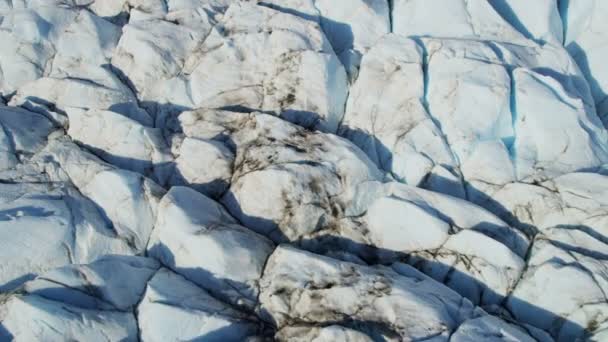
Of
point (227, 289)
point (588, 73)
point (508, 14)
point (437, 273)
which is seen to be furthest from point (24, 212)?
point (588, 73)

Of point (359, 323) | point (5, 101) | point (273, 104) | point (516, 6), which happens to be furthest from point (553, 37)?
point (5, 101)

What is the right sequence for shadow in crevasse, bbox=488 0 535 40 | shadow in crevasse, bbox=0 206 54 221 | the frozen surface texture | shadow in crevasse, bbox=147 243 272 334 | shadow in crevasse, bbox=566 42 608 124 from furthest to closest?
shadow in crevasse, bbox=488 0 535 40 < shadow in crevasse, bbox=566 42 608 124 < shadow in crevasse, bbox=0 206 54 221 < shadow in crevasse, bbox=147 243 272 334 < the frozen surface texture

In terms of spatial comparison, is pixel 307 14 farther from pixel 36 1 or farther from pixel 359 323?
pixel 359 323

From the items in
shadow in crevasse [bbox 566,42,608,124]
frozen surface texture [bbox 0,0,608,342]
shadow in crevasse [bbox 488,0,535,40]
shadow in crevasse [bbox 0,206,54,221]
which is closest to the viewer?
frozen surface texture [bbox 0,0,608,342]

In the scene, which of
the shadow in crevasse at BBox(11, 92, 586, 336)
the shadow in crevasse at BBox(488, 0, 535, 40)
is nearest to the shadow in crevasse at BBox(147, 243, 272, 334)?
the shadow in crevasse at BBox(11, 92, 586, 336)

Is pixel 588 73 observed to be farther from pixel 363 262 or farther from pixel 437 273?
pixel 363 262

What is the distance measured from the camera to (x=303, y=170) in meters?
9.84

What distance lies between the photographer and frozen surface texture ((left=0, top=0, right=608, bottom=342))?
7746 mm

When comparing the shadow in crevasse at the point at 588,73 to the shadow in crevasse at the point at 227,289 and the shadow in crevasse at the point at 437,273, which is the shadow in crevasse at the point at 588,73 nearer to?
the shadow in crevasse at the point at 437,273

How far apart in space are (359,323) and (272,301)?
4.21ft

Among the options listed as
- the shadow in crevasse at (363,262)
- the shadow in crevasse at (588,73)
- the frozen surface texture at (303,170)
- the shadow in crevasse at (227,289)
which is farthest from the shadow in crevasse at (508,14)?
the shadow in crevasse at (227,289)

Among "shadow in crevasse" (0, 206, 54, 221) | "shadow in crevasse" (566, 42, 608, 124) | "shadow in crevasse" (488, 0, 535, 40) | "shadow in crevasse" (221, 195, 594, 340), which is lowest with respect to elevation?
"shadow in crevasse" (0, 206, 54, 221)

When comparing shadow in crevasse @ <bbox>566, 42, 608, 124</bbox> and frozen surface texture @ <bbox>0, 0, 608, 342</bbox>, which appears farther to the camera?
shadow in crevasse @ <bbox>566, 42, 608, 124</bbox>

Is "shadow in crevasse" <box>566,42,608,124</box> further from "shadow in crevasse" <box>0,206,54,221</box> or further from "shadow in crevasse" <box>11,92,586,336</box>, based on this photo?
"shadow in crevasse" <box>0,206,54,221</box>
